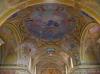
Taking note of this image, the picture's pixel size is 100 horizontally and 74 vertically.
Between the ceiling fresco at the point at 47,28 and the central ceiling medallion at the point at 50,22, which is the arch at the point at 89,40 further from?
the central ceiling medallion at the point at 50,22

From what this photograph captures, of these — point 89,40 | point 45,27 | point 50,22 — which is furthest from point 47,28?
point 89,40

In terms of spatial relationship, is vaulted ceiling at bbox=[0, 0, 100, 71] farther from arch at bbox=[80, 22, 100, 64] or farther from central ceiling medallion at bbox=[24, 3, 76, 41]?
arch at bbox=[80, 22, 100, 64]

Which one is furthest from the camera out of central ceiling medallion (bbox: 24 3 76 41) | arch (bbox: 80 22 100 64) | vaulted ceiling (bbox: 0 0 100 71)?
arch (bbox: 80 22 100 64)

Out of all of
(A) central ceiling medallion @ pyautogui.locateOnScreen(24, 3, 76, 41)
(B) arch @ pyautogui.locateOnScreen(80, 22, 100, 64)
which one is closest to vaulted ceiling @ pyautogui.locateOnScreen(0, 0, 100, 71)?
(A) central ceiling medallion @ pyautogui.locateOnScreen(24, 3, 76, 41)

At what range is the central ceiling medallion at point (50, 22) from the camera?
55.6 feet

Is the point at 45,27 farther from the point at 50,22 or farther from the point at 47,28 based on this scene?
the point at 50,22

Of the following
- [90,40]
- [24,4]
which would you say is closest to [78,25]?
[90,40]

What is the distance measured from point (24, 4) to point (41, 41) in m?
8.80

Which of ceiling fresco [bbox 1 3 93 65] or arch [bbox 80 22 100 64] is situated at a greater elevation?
ceiling fresco [bbox 1 3 93 65]

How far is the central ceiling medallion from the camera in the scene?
17.0 m

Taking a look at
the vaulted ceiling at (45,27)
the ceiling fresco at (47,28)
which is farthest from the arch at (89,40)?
the ceiling fresco at (47,28)

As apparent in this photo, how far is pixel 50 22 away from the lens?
19562 millimetres

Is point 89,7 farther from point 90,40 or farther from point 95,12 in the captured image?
point 90,40

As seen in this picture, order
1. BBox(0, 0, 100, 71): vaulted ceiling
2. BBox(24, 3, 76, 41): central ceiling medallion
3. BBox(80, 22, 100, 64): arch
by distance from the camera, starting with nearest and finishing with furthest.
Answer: BBox(0, 0, 100, 71): vaulted ceiling
BBox(24, 3, 76, 41): central ceiling medallion
BBox(80, 22, 100, 64): arch
